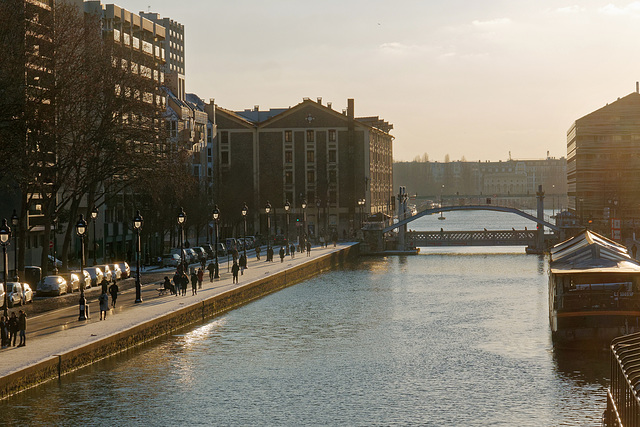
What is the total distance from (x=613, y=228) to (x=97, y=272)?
172 ft

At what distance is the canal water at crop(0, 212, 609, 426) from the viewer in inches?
1109

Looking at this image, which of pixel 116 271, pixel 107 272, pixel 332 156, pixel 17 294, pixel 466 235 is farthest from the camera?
pixel 332 156

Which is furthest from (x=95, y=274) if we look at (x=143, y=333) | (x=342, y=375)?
(x=342, y=375)

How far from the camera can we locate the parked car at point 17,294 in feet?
155

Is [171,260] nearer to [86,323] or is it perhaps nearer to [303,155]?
[86,323]

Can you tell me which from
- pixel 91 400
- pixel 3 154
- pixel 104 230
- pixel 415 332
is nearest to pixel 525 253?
pixel 104 230

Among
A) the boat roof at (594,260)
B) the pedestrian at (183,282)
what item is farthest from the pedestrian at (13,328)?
the boat roof at (594,260)

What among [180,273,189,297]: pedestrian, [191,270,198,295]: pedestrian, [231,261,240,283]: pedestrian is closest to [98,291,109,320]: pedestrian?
[180,273,189,297]: pedestrian

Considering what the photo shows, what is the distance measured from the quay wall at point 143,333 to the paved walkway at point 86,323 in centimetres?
28

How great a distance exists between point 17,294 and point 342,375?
20801 millimetres

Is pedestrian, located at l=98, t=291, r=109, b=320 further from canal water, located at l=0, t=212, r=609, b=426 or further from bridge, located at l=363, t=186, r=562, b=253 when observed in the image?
bridge, located at l=363, t=186, r=562, b=253

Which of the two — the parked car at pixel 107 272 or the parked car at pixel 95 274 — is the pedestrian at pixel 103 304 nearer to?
the parked car at pixel 95 274

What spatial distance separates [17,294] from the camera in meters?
48.2

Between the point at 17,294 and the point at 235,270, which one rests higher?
the point at 235,270
